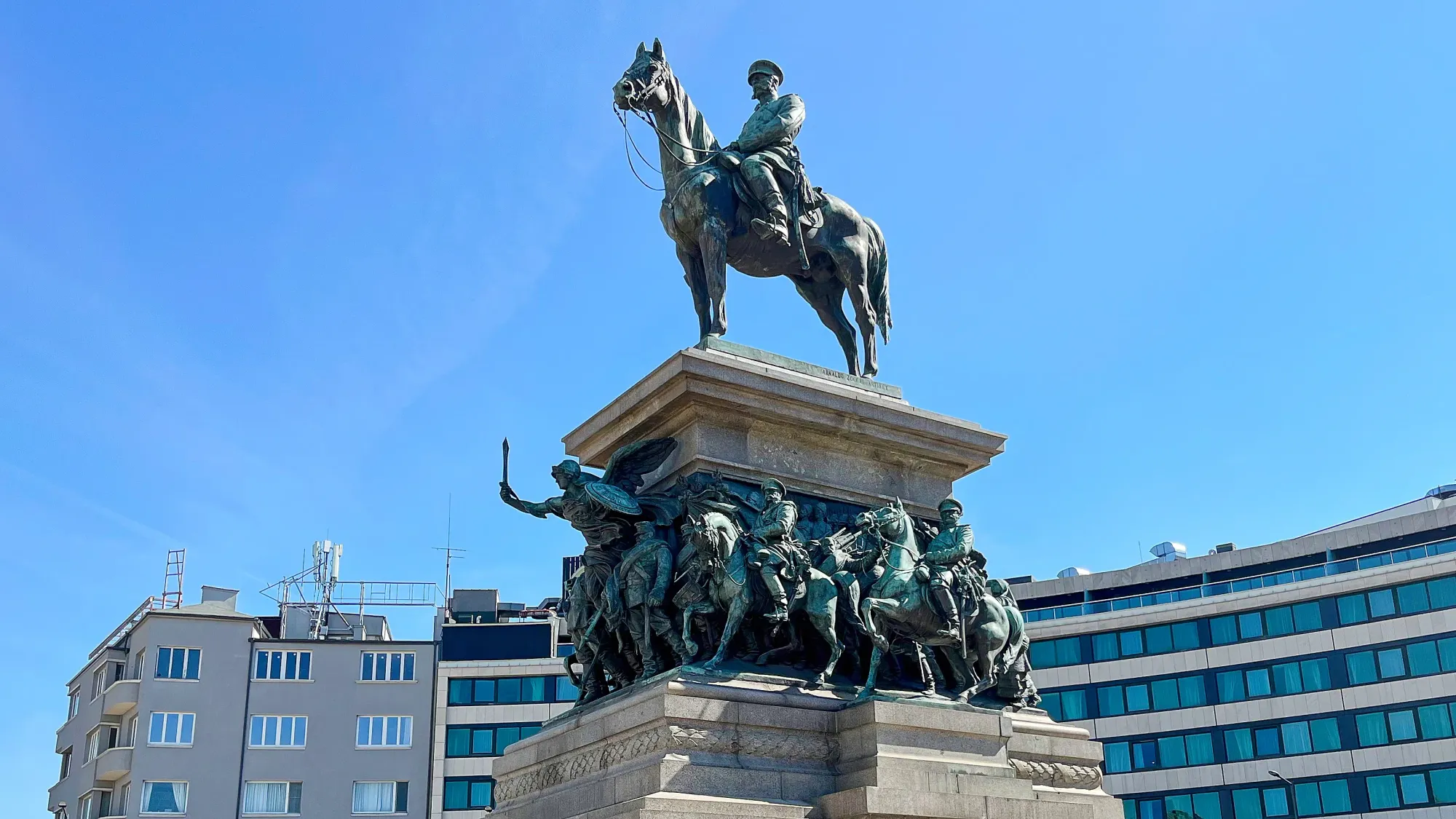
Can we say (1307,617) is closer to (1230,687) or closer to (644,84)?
(1230,687)

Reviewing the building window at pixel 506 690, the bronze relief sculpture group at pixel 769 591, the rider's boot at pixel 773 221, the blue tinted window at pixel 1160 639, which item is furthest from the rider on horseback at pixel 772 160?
the blue tinted window at pixel 1160 639

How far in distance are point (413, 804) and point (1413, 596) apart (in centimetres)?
5290

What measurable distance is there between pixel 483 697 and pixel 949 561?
70.1 metres

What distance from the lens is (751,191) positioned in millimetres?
18359

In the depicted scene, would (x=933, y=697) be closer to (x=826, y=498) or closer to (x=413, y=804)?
(x=826, y=498)

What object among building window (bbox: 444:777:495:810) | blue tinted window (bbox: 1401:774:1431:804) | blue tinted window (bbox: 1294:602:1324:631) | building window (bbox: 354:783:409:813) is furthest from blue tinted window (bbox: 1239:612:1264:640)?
building window (bbox: 354:783:409:813)

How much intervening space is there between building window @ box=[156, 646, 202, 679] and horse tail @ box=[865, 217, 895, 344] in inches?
2609

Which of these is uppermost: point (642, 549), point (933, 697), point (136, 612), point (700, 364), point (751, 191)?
point (136, 612)

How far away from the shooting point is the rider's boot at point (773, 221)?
18.2 m

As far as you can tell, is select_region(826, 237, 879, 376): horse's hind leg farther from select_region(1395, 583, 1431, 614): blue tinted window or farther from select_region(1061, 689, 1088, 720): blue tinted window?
select_region(1061, 689, 1088, 720): blue tinted window

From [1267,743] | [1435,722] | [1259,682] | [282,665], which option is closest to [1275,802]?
[1267,743]

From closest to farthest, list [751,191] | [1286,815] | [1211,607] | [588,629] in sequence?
[588,629]
[751,191]
[1286,815]
[1211,607]

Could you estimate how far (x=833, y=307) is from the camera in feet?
64.6

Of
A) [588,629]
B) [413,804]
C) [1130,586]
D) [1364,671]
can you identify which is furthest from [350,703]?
[588,629]
